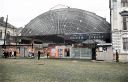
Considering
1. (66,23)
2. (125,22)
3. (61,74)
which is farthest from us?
(66,23)

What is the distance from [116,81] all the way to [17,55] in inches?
1791

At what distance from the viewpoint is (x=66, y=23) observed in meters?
77.1

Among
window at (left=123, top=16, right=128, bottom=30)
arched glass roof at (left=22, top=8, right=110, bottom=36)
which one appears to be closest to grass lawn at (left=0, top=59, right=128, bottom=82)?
window at (left=123, top=16, right=128, bottom=30)

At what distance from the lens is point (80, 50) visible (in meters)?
50.4

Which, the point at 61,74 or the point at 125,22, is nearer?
the point at 61,74

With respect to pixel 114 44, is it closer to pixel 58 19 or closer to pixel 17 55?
pixel 17 55

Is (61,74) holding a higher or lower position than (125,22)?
lower

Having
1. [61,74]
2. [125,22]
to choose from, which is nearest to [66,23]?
[125,22]

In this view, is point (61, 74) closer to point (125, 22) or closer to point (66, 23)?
point (125, 22)

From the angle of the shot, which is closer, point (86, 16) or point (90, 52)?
point (90, 52)

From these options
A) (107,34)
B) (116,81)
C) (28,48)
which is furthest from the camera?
(107,34)

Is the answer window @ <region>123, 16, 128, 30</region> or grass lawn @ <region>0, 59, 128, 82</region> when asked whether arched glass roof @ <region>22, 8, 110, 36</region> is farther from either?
grass lawn @ <region>0, 59, 128, 82</region>

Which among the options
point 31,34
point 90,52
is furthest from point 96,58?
point 31,34

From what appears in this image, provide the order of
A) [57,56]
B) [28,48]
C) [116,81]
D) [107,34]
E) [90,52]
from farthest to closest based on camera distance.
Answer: [107,34]
[28,48]
[57,56]
[90,52]
[116,81]
